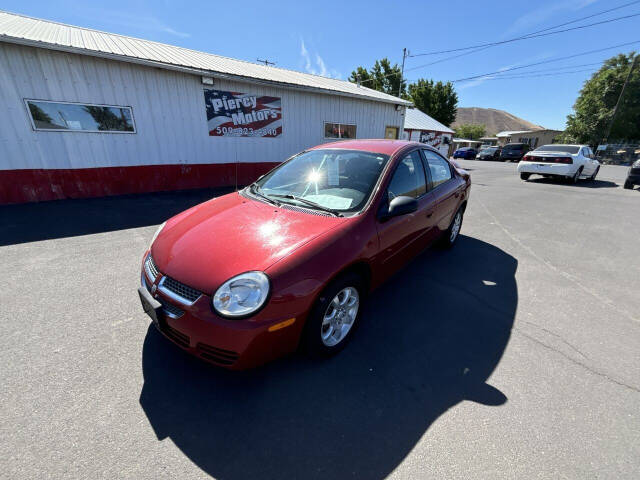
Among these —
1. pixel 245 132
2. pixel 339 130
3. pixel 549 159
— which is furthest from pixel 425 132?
pixel 245 132

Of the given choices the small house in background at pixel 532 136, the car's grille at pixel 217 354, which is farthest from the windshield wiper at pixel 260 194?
the small house in background at pixel 532 136

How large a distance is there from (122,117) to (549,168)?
1467cm

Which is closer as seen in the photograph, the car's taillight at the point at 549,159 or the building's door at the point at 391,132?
the car's taillight at the point at 549,159

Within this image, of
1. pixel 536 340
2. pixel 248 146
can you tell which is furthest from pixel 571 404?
pixel 248 146

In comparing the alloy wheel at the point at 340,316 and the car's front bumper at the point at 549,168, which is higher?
the car's front bumper at the point at 549,168

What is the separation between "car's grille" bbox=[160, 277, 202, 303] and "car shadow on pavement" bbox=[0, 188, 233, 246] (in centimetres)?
396

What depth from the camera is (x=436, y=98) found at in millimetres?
35562

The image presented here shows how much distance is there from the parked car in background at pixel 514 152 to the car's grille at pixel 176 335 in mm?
30851

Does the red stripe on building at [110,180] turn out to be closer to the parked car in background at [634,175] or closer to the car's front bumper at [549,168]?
the car's front bumper at [549,168]

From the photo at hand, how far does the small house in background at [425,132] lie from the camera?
70.5 feet

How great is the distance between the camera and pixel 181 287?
1.80 meters

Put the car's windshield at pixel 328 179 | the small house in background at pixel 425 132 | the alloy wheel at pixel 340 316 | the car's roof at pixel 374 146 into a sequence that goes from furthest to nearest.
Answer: the small house in background at pixel 425 132 < the car's roof at pixel 374 146 < the car's windshield at pixel 328 179 < the alloy wheel at pixel 340 316

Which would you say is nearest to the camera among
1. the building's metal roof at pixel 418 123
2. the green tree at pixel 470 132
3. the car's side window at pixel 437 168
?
the car's side window at pixel 437 168

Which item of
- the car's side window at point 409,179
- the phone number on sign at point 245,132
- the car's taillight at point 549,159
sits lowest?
the car's taillight at point 549,159
